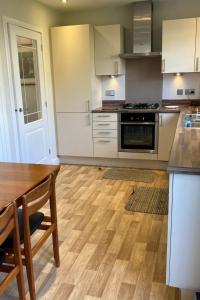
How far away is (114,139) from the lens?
15.1ft

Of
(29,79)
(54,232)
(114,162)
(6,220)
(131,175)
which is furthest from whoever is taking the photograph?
(114,162)

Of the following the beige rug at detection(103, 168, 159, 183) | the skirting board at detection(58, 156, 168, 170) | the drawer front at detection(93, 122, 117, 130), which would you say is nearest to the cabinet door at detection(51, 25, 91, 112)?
the drawer front at detection(93, 122, 117, 130)

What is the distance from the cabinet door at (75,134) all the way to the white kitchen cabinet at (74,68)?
13 centimetres

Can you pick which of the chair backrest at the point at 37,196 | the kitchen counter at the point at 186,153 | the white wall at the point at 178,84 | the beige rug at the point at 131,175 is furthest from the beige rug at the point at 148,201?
the white wall at the point at 178,84

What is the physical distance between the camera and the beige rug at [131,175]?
13.6ft

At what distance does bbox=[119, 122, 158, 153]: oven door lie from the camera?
173 inches

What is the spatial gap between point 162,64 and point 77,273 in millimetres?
3253

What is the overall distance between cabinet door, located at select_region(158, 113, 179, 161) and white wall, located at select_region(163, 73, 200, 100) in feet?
2.12

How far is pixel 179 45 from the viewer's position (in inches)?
165

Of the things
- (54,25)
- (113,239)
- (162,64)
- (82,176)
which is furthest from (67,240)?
(54,25)

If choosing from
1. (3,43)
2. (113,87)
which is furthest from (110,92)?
(3,43)

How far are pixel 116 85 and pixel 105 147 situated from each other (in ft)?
3.68

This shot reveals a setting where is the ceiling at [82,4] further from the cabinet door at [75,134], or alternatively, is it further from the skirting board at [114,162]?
the skirting board at [114,162]

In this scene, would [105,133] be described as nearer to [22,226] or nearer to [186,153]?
[186,153]
